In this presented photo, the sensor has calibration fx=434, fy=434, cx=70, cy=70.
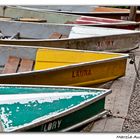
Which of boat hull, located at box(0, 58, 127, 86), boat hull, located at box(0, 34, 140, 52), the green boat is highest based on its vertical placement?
boat hull, located at box(0, 34, 140, 52)

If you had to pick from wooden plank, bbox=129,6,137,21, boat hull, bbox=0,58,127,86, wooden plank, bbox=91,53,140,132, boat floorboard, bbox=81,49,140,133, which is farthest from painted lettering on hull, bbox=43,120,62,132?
wooden plank, bbox=129,6,137,21

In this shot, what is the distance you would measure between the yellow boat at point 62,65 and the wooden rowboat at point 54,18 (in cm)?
Answer: 177

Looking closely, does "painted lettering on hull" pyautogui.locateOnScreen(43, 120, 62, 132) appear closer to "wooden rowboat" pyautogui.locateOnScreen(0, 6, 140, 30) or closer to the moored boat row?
the moored boat row

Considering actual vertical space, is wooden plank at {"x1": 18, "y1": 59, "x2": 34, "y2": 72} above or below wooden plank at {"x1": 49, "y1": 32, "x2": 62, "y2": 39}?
below

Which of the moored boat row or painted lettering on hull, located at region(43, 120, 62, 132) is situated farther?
the moored boat row

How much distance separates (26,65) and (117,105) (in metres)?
1.24

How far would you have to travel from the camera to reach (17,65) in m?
5.43

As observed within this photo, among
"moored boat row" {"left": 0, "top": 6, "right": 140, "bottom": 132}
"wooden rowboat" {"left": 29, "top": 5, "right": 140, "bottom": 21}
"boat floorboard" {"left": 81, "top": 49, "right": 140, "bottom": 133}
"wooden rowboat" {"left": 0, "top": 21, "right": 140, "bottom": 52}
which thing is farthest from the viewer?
"wooden rowboat" {"left": 29, "top": 5, "right": 140, "bottom": 21}

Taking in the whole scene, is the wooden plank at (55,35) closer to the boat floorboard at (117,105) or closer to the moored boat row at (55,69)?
the moored boat row at (55,69)

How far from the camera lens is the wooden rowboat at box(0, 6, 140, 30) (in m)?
7.21

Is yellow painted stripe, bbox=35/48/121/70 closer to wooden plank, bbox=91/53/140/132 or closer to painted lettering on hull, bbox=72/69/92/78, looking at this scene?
painted lettering on hull, bbox=72/69/92/78

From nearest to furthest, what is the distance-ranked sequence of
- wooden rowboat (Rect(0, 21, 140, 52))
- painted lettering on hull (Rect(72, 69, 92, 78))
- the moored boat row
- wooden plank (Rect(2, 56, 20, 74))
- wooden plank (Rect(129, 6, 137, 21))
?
the moored boat row
painted lettering on hull (Rect(72, 69, 92, 78))
wooden plank (Rect(2, 56, 20, 74))
wooden rowboat (Rect(0, 21, 140, 52))
wooden plank (Rect(129, 6, 137, 21))
